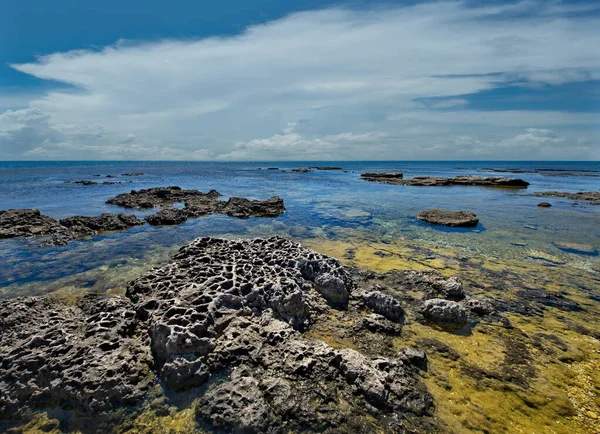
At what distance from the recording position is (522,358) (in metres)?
7.86

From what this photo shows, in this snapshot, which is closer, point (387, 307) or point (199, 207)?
point (387, 307)

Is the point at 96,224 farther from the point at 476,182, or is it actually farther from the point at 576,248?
the point at 476,182

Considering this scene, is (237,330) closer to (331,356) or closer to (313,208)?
(331,356)

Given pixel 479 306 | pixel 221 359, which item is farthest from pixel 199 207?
pixel 479 306

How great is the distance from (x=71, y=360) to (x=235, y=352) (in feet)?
12.1

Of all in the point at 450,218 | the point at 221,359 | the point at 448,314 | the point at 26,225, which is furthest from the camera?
the point at 450,218

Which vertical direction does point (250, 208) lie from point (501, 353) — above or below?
above

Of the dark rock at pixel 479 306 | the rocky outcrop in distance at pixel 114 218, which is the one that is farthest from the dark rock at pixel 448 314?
the rocky outcrop in distance at pixel 114 218

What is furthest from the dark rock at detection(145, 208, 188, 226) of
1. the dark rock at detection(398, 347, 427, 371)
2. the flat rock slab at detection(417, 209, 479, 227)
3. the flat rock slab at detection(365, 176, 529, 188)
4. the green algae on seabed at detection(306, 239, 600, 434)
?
the flat rock slab at detection(365, 176, 529, 188)

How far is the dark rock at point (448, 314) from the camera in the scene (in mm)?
9312

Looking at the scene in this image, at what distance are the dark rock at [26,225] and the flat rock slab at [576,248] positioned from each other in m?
30.8

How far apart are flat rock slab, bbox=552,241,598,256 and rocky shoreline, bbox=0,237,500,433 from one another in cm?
1122

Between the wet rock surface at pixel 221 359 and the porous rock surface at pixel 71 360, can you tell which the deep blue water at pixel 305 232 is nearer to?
the porous rock surface at pixel 71 360

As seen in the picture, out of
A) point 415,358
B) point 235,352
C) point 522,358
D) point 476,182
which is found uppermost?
point 476,182
